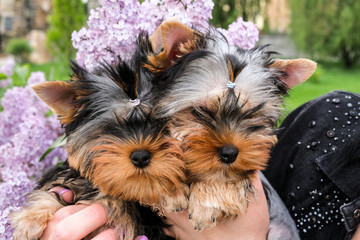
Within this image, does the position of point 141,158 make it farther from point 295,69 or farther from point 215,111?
point 295,69

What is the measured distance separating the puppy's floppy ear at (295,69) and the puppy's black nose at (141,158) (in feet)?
2.70

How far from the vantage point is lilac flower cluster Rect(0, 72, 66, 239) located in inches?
81.0

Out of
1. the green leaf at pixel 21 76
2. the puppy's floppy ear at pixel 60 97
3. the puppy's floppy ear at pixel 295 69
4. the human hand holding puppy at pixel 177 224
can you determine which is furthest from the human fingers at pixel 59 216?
the green leaf at pixel 21 76

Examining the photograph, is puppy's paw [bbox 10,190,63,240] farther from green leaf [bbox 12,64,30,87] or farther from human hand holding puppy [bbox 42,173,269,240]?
green leaf [bbox 12,64,30,87]

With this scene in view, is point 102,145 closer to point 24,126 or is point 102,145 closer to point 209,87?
point 209,87

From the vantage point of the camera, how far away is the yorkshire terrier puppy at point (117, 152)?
1.54 m

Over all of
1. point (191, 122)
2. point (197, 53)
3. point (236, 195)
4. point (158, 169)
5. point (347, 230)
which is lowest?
point (347, 230)

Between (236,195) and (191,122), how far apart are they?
412 mm

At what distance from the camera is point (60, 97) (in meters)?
1.77

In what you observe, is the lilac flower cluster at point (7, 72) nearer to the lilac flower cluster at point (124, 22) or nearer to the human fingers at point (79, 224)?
the lilac flower cluster at point (124, 22)

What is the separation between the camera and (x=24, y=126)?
2.32 meters

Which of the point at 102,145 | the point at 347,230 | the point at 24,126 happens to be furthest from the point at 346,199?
the point at 24,126

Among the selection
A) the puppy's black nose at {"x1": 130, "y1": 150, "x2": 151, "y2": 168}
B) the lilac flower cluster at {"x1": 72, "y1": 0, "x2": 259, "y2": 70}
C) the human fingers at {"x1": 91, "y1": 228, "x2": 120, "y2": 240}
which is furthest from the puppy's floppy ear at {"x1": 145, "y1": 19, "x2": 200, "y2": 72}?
the human fingers at {"x1": 91, "y1": 228, "x2": 120, "y2": 240}

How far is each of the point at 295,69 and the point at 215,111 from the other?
0.57m
